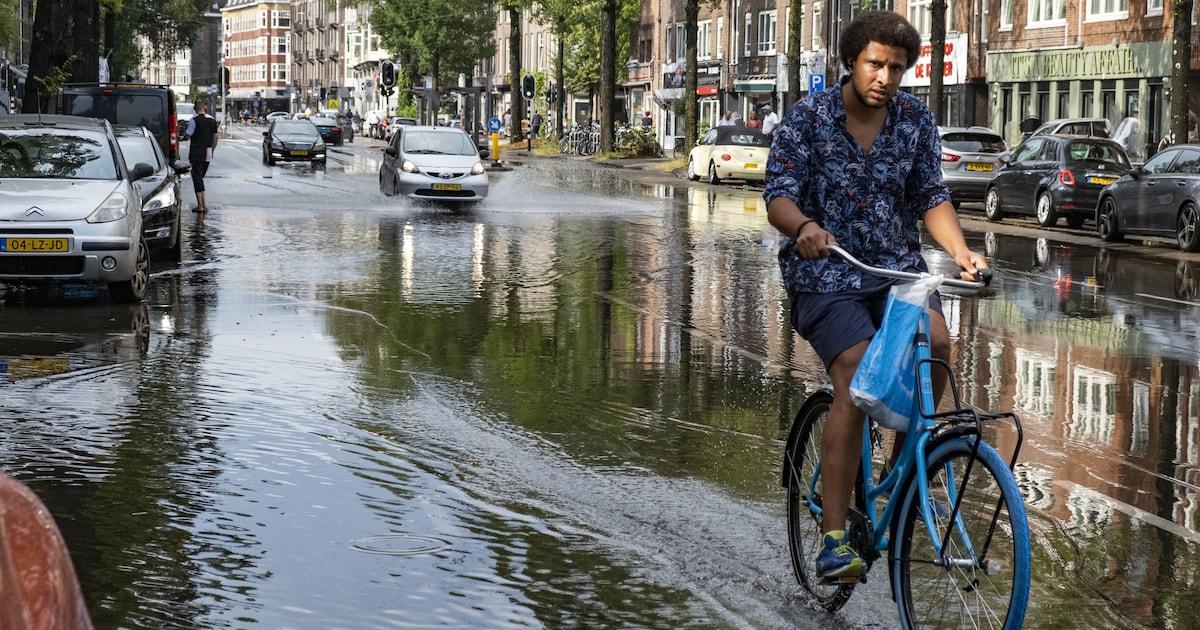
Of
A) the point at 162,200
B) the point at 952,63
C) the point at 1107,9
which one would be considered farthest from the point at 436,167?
the point at 952,63

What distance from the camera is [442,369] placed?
1024 cm

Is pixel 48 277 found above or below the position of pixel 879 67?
below

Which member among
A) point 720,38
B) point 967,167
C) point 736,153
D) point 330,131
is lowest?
point 967,167

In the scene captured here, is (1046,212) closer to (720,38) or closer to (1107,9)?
(1107,9)

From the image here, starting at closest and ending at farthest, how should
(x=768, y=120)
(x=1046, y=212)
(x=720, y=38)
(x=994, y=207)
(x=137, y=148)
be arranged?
(x=137, y=148), (x=1046, y=212), (x=994, y=207), (x=768, y=120), (x=720, y=38)

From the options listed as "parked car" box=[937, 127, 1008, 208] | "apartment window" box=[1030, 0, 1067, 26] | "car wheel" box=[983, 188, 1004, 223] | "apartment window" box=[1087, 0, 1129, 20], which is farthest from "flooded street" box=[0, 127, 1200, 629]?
"apartment window" box=[1030, 0, 1067, 26]

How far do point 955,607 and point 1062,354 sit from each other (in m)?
7.17

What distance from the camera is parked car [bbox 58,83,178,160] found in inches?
1147

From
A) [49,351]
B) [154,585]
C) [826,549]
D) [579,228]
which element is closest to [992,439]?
[826,549]

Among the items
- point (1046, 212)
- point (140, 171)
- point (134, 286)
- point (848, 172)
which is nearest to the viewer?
point (848, 172)

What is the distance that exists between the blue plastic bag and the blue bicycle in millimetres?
31

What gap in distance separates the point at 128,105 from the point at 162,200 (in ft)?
42.4

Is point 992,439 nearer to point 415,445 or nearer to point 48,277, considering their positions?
point 415,445

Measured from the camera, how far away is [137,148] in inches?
762
